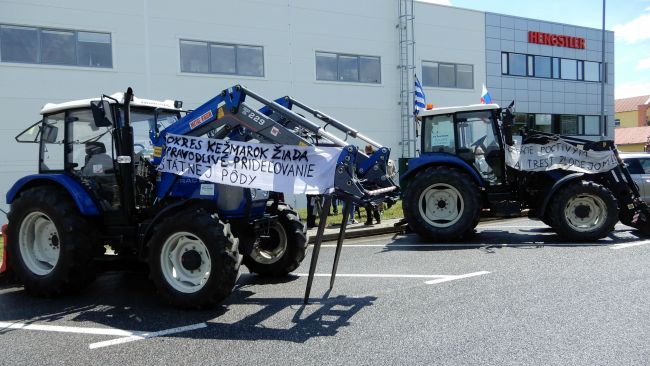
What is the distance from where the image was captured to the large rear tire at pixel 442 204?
9.51 meters

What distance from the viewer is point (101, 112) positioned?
19.1 feet

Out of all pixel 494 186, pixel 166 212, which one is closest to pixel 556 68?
pixel 494 186

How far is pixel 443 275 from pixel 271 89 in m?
12.9

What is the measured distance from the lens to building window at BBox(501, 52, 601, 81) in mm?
25109

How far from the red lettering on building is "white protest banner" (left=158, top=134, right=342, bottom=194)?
23.5 meters

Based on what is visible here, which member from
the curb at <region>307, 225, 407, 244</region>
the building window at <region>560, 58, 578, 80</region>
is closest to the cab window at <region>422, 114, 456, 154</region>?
the curb at <region>307, 225, 407, 244</region>

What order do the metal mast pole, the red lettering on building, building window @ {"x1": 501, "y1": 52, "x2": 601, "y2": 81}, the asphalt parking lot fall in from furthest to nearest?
the red lettering on building < building window @ {"x1": 501, "y1": 52, "x2": 601, "y2": 81} < the metal mast pole < the asphalt parking lot

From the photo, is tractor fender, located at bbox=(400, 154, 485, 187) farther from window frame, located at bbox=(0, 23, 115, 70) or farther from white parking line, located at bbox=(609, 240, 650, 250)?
window frame, located at bbox=(0, 23, 115, 70)

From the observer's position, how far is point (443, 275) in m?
6.91

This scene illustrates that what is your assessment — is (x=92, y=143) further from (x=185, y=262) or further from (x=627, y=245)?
(x=627, y=245)

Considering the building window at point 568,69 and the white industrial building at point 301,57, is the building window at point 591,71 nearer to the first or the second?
the white industrial building at point 301,57

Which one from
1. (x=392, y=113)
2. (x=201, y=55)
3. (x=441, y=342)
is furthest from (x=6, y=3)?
(x=441, y=342)

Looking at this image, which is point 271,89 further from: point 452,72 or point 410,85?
point 452,72

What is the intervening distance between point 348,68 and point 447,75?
204 inches
